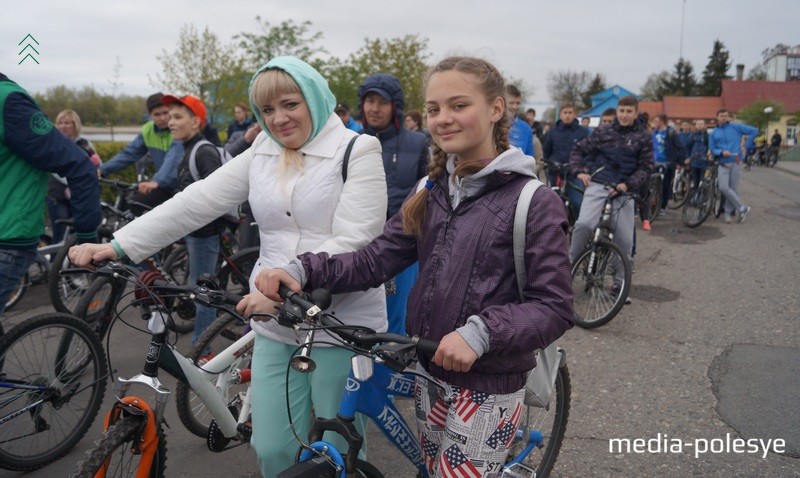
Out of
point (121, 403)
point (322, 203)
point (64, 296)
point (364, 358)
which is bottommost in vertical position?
point (64, 296)

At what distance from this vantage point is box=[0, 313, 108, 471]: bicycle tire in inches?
124

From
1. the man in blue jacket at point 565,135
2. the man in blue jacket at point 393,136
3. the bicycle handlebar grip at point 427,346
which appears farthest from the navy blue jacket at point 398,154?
the man in blue jacket at point 565,135

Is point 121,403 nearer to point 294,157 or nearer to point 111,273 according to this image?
point 111,273

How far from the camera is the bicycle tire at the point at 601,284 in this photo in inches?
213

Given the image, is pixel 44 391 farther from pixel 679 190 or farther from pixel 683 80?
pixel 683 80

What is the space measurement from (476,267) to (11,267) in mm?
2775

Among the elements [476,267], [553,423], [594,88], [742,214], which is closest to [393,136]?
[553,423]

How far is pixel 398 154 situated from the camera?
4742 millimetres

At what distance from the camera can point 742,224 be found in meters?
11.0

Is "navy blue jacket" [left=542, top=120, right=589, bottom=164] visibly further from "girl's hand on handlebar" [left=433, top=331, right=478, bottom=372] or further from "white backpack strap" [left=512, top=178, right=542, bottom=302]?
"girl's hand on handlebar" [left=433, top=331, right=478, bottom=372]

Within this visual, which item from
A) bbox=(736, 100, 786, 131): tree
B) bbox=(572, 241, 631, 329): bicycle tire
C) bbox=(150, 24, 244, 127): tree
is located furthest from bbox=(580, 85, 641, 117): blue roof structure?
bbox=(572, 241, 631, 329): bicycle tire

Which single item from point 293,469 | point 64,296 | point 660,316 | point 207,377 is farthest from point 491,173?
point 64,296

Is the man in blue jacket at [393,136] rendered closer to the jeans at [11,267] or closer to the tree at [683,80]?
the jeans at [11,267]

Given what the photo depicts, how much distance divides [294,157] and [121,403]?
1.16 meters
